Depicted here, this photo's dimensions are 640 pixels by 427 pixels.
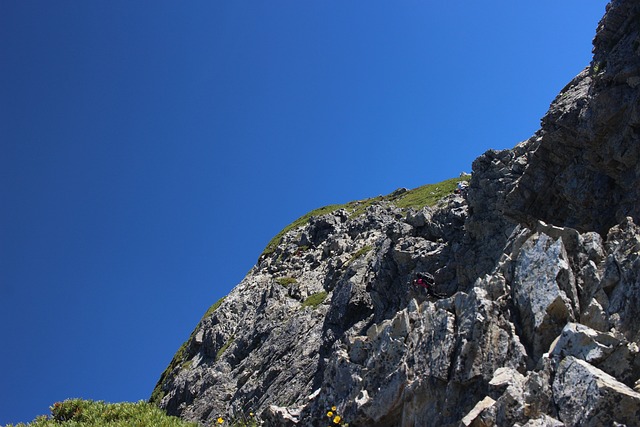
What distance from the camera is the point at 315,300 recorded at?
8381 cm

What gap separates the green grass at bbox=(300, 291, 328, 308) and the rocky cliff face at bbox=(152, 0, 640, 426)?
0.83 m

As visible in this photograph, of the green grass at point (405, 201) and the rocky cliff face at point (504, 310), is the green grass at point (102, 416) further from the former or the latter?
the green grass at point (405, 201)

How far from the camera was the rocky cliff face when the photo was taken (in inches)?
607

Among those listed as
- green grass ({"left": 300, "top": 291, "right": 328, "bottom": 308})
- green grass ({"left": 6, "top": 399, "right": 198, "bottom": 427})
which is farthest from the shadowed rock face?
green grass ({"left": 300, "top": 291, "right": 328, "bottom": 308})

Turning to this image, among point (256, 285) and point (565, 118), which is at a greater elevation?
point (256, 285)

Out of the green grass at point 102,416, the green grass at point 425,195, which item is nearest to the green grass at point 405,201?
the green grass at point 425,195

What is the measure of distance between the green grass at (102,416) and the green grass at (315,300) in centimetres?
5681

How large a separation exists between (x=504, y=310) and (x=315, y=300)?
65.1 meters

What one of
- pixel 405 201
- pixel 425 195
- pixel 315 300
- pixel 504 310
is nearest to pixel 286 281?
pixel 315 300

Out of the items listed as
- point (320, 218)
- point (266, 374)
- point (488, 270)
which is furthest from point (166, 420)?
point (320, 218)

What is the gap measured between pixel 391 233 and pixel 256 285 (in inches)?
2150

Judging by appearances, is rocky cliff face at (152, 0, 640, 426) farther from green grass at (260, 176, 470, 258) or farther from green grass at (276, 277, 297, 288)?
green grass at (260, 176, 470, 258)

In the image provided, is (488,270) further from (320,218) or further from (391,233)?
(320,218)

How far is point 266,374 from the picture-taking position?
6725 centimetres
